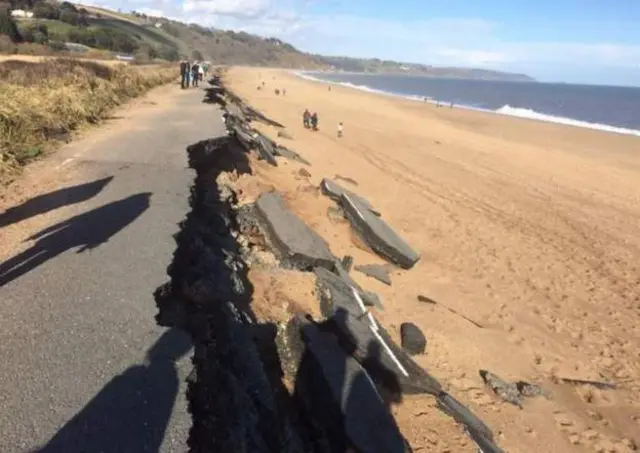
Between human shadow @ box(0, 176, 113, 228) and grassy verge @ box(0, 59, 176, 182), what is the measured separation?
4.68 ft

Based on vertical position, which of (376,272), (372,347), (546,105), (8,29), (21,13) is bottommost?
(546,105)

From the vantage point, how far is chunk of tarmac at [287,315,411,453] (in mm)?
3828

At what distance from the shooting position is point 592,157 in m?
23.6

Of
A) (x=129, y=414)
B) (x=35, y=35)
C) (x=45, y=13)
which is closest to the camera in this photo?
(x=129, y=414)

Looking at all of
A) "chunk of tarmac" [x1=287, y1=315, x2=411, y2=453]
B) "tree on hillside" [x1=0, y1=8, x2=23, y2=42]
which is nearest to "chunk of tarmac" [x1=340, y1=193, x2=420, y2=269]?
"chunk of tarmac" [x1=287, y1=315, x2=411, y2=453]

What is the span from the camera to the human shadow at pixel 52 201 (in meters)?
6.40

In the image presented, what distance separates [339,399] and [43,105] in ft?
35.5

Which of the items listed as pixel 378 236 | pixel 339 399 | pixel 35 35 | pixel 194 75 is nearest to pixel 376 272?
pixel 378 236

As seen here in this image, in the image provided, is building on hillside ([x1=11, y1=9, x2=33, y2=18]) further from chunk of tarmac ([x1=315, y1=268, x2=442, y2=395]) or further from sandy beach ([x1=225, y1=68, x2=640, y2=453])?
chunk of tarmac ([x1=315, y1=268, x2=442, y2=395])

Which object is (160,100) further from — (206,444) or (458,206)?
(206,444)

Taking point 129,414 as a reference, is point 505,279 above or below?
below

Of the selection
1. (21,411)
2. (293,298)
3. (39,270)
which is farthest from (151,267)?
(21,411)

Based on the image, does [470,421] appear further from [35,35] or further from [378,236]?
[35,35]

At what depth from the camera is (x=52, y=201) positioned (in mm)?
6918
